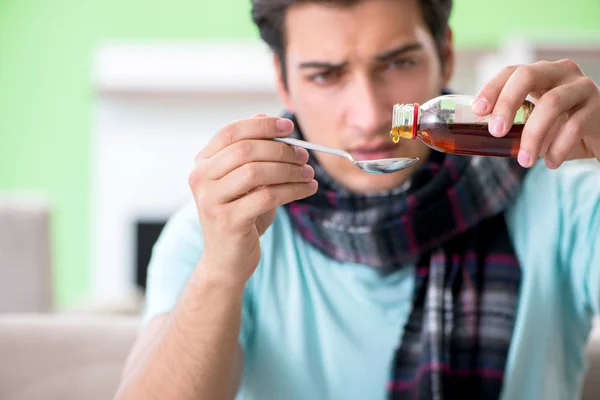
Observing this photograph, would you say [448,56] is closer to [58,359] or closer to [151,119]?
[58,359]

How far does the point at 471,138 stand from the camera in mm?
854

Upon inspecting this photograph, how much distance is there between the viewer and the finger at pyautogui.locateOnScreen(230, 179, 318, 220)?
2.98 feet

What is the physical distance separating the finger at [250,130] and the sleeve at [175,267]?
13.8 inches

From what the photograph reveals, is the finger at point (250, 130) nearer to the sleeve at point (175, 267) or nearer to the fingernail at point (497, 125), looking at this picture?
the fingernail at point (497, 125)

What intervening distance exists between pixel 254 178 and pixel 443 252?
51cm

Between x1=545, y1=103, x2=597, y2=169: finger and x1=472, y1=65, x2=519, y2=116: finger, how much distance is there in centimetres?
9

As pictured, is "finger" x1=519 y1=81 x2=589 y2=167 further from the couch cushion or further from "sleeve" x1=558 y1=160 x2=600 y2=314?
the couch cushion

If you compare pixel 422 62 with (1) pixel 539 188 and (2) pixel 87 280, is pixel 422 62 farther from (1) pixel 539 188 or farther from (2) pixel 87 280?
(2) pixel 87 280

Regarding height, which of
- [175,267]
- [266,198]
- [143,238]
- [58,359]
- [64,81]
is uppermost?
[64,81]

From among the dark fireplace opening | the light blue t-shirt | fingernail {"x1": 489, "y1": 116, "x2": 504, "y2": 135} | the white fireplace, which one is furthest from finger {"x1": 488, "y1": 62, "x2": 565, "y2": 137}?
the dark fireplace opening

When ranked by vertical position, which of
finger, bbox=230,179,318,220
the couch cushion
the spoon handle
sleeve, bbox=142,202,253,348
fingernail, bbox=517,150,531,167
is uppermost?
the spoon handle

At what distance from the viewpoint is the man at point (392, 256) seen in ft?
3.84

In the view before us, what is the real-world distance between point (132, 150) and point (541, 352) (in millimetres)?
3506

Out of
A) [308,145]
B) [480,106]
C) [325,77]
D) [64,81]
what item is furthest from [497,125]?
[64,81]
